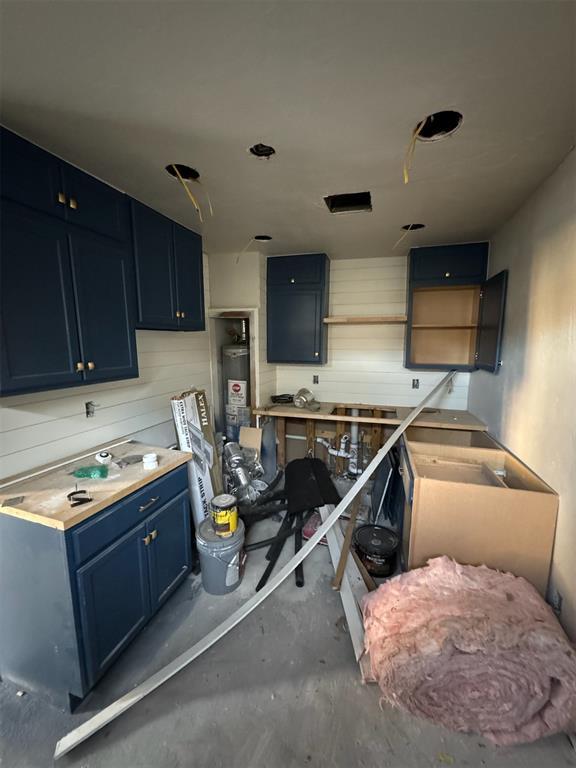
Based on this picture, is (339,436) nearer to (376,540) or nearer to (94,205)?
(376,540)

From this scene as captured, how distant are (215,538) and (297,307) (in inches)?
88.5

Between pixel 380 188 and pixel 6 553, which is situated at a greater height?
pixel 380 188

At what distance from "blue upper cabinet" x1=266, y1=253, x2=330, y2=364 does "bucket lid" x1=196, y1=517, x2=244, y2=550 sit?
182 cm

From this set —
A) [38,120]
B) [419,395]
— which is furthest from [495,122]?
[419,395]

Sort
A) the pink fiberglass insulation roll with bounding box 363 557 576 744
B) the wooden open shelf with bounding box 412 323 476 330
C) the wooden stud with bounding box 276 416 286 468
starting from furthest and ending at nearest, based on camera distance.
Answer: the wooden stud with bounding box 276 416 286 468
the wooden open shelf with bounding box 412 323 476 330
the pink fiberglass insulation roll with bounding box 363 557 576 744

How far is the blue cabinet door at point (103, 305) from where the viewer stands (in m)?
1.55

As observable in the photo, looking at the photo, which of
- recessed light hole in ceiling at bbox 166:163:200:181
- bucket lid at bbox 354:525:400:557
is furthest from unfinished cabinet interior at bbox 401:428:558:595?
recessed light hole in ceiling at bbox 166:163:200:181

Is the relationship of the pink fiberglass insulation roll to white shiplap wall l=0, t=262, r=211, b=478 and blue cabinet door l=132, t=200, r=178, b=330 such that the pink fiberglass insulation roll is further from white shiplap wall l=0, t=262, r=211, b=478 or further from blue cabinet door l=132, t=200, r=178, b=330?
blue cabinet door l=132, t=200, r=178, b=330

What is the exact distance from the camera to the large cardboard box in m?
2.22

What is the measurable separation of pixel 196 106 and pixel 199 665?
2.51 metres

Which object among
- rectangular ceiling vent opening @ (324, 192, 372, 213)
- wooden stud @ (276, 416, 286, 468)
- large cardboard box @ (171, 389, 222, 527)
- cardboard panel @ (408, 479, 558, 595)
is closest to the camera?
cardboard panel @ (408, 479, 558, 595)

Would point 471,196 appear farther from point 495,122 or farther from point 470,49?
point 470,49

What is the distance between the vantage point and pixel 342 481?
3.39m

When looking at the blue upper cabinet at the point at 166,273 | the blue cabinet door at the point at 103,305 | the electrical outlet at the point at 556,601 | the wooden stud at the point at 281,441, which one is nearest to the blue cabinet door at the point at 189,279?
the blue upper cabinet at the point at 166,273
